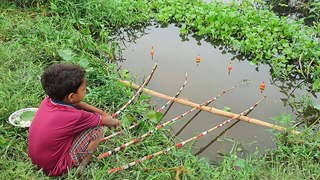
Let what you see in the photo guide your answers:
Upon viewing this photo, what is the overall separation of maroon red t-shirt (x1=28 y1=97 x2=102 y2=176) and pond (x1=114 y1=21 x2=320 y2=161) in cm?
137

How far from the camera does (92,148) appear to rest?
2.31 metres

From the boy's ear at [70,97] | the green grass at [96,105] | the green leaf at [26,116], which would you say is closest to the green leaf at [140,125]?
the green grass at [96,105]

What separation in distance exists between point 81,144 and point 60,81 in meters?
0.60

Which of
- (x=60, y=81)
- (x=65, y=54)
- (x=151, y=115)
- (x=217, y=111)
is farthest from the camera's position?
(x=65, y=54)

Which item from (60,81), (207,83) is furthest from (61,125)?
(207,83)

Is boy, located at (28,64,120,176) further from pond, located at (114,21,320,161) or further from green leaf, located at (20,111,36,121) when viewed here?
pond, located at (114,21,320,161)

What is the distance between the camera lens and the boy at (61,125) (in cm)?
199

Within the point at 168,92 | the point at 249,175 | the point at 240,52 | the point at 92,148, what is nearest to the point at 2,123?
the point at 92,148

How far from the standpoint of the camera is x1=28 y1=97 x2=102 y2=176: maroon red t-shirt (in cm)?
200

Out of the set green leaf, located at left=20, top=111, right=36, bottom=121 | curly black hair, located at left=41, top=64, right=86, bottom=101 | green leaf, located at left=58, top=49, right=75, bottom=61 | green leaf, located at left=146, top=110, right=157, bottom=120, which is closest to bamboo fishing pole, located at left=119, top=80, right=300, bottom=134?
green leaf, located at left=146, top=110, right=157, bottom=120

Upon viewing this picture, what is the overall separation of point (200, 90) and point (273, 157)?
1.43 metres

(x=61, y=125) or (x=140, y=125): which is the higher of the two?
(x=61, y=125)

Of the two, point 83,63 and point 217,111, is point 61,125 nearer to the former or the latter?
point 83,63

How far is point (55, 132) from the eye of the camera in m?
2.00
